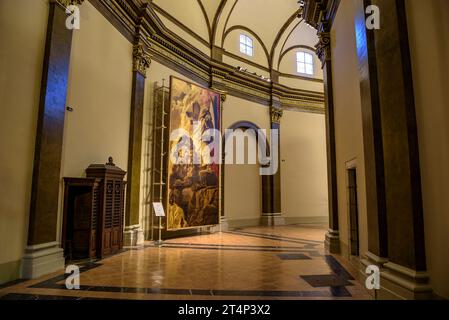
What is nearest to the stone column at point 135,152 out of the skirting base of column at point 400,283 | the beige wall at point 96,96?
the beige wall at point 96,96

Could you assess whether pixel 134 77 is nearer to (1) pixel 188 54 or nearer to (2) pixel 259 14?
(1) pixel 188 54

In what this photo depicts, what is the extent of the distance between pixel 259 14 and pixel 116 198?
12110 millimetres

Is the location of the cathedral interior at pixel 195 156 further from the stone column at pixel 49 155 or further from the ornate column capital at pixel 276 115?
the ornate column capital at pixel 276 115

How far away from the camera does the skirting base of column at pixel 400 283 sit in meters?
3.53

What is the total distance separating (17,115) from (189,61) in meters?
7.93

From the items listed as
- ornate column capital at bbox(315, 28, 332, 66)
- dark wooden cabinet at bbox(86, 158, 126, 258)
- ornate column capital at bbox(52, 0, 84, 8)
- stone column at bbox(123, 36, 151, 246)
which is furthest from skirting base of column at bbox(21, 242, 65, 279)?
ornate column capital at bbox(315, 28, 332, 66)

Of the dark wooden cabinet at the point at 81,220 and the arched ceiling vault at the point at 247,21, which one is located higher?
the arched ceiling vault at the point at 247,21

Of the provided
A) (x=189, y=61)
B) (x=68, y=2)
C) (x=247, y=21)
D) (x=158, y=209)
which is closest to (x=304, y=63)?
(x=247, y=21)

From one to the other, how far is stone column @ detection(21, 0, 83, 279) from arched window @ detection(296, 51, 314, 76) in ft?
44.8

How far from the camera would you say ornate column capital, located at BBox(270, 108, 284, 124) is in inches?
648

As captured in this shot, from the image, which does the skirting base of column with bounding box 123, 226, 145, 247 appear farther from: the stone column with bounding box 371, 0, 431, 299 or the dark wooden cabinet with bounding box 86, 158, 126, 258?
the stone column with bounding box 371, 0, 431, 299

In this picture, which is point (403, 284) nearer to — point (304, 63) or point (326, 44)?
point (326, 44)

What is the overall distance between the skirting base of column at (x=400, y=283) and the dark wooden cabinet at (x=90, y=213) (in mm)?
5854

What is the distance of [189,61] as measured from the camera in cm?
1261
